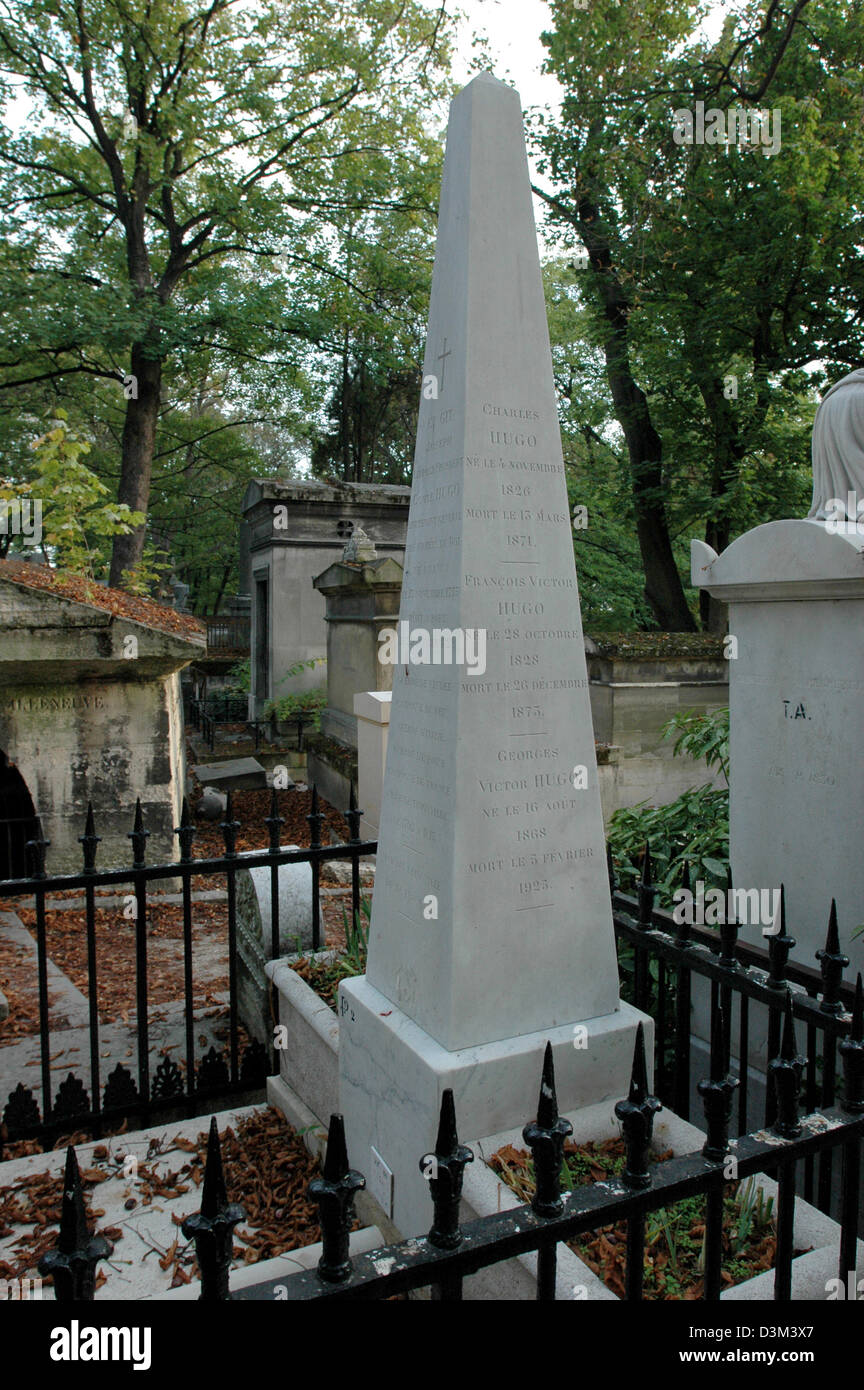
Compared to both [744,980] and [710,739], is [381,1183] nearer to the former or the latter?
[744,980]

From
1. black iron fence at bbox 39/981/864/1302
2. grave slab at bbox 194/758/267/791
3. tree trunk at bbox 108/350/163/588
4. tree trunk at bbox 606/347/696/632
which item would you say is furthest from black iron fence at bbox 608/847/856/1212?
tree trunk at bbox 108/350/163/588

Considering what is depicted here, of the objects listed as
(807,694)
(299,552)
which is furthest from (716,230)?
(807,694)

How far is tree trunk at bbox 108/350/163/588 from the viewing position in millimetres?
14984

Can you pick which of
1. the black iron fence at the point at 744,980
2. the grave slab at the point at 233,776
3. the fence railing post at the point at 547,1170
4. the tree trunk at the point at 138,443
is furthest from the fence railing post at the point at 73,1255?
the tree trunk at the point at 138,443

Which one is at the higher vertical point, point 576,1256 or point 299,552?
point 299,552

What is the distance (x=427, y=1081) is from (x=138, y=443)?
49.3ft

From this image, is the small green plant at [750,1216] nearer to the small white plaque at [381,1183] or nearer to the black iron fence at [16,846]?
the small white plaque at [381,1183]

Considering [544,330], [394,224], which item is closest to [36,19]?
[394,224]

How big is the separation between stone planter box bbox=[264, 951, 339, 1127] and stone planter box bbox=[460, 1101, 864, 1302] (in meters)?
0.98

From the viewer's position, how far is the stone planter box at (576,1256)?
201cm

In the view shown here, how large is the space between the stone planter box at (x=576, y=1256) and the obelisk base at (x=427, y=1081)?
0.07 meters

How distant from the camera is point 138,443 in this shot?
1539 cm

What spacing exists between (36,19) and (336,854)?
16.2m

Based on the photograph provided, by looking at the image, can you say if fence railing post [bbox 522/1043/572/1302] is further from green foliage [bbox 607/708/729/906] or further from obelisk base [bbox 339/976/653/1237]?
green foliage [bbox 607/708/729/906]
